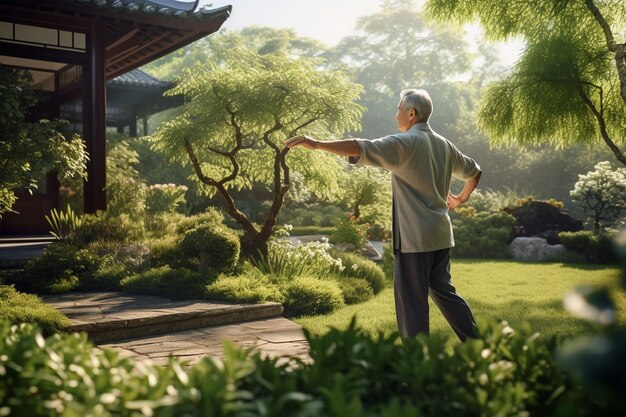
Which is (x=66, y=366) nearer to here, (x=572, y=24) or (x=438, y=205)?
(x=438, y=205)

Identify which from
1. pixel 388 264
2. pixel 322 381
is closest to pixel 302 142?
pixel 322 381

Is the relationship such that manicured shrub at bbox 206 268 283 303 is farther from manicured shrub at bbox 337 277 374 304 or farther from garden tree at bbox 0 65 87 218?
garden tree at bbox 0 65 87 218

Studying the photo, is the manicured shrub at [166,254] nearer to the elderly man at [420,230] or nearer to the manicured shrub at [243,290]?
the manicured shrub at [243,290]

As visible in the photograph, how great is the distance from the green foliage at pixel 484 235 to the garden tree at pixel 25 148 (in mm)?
9717

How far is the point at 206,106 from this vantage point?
9281 millimetres

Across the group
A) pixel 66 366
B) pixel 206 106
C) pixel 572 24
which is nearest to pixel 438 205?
pixel 66 366

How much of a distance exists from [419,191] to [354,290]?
4.33 m

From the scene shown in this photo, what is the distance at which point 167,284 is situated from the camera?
7.36 metres

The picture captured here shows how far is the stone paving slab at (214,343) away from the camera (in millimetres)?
4922

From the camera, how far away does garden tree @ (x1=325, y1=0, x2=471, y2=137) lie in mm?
46594

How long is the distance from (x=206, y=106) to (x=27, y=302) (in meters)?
4.28

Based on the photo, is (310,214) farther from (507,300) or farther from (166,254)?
(507,300)

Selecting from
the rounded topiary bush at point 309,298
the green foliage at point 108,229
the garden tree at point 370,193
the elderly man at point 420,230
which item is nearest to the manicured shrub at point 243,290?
the rounded topiary bush at point 309,298

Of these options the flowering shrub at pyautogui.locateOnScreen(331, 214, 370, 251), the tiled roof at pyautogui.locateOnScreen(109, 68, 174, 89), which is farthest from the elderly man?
the tiled roof at pyautogui.locateOnScreen(109, 68, 174, 89)
